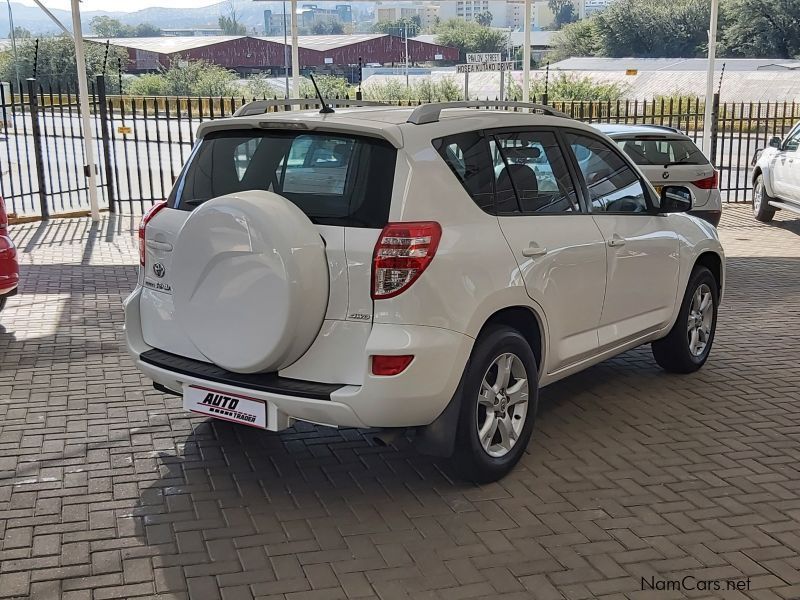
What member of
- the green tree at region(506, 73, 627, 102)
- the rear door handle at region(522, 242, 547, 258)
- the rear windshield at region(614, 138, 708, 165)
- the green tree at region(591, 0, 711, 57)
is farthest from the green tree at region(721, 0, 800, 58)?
the rear door handle at region(522, 242, 547, 258)

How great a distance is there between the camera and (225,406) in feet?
15.0

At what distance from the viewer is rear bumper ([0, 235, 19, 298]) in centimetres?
787

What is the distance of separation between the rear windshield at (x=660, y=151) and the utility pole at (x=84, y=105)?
767cm

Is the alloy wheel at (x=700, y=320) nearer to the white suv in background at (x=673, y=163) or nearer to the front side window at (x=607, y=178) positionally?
the front side window at (x=607, y=178)

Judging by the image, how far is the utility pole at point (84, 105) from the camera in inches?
529

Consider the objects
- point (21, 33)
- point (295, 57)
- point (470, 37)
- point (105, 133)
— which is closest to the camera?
point (295, 57)

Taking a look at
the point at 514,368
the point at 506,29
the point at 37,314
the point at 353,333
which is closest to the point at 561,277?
the point at 514,368

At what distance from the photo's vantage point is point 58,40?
19.9 m

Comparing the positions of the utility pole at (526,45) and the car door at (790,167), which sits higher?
the utility pole at (526,45)

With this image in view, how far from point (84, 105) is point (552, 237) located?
10.8m

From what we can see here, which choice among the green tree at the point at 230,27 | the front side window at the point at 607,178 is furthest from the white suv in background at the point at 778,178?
the green tree at the point at 230,27

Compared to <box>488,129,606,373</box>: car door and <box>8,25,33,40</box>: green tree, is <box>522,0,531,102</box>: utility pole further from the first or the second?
<box>8,25,33,40</box>: green tree

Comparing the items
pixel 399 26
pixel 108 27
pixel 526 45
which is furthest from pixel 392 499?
pixel 108 27

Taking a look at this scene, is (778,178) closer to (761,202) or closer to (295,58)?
(761,202)
